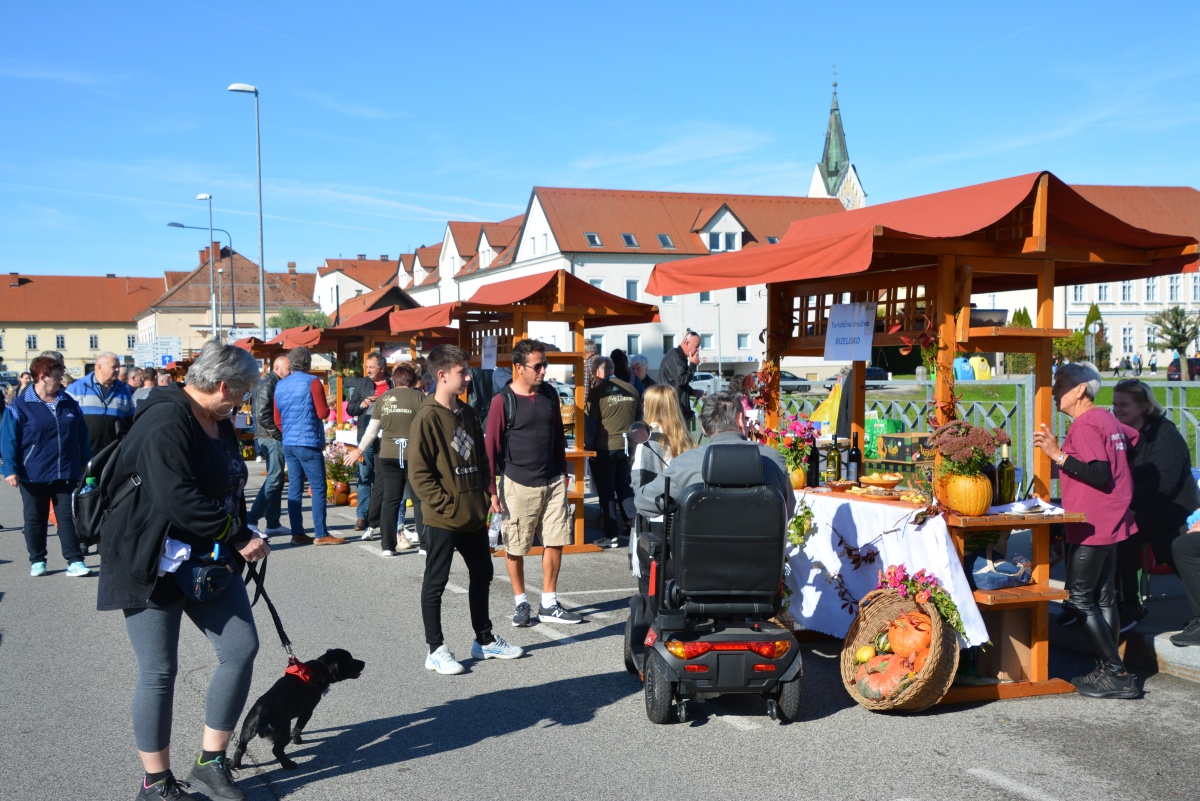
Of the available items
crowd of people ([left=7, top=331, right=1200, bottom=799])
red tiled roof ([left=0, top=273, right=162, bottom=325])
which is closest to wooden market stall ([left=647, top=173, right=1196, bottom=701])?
crowd of people ([left=7, top=331, right=1200, bottom=799])

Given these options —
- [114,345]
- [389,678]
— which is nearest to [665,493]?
[389,678]

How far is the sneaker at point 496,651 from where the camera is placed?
671cm

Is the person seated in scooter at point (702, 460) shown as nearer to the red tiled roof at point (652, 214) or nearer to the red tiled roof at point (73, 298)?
the red tiled roof at point (652, 214)

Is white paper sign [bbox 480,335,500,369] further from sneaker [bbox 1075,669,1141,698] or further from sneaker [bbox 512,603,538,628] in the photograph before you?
sneaker [bbox 1075,669,1141,698]

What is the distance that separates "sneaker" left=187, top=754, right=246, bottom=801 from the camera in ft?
14.1

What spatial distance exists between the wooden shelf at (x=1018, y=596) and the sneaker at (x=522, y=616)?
10.3 ft

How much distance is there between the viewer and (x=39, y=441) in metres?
9.54

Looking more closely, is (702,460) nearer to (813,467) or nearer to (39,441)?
(813,467)

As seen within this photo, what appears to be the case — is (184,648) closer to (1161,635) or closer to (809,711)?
(809,711)

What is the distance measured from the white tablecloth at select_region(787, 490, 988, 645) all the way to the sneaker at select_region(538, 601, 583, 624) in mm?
1729

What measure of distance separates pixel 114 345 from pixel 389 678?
117834 millimetres

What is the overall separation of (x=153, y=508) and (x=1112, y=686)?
4854mm

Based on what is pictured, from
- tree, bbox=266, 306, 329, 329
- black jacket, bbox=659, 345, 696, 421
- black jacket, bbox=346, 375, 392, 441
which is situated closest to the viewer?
black jacket, bbox=659, 345, 696, 421

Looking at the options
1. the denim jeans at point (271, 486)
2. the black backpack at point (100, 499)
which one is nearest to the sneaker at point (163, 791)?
the black backpack at point (100, 499)
